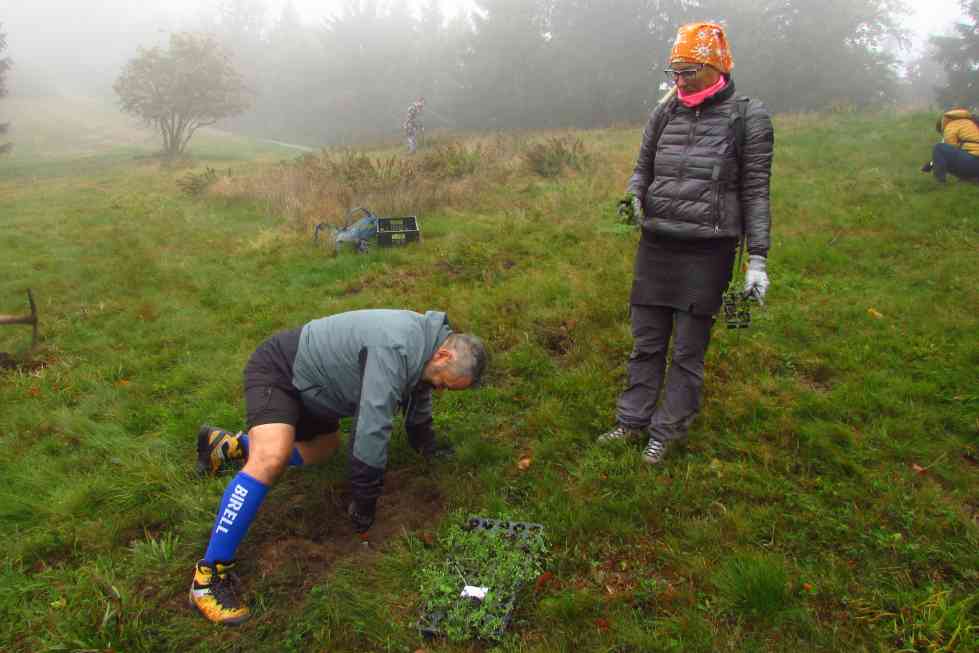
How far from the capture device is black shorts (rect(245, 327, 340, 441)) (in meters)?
2.98

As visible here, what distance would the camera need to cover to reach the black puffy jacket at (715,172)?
306 cm

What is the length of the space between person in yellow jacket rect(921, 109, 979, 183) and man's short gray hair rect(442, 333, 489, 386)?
324 inches

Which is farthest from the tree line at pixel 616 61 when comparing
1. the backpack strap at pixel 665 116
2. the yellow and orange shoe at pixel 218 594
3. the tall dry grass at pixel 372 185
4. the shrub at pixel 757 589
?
the yellow and orange shoe at pixel 218 594

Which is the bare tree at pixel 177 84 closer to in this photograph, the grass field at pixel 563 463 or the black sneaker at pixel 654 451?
the grass field at pixel 563 463

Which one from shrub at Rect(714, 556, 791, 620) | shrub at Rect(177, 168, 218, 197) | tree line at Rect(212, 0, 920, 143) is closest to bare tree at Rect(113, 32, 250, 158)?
tree line at Rect(212, 0, 920, 143)

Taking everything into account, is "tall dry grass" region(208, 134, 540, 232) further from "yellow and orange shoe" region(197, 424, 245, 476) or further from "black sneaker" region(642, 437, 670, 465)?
"black sneaker" region(642, 437, 670, 465)

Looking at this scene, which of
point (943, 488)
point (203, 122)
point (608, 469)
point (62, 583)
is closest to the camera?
point (62, 583)

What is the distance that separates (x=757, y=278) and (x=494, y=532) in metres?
1.97

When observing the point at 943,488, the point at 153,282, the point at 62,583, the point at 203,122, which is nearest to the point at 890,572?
the point at 943,488

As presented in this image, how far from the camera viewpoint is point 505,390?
4469 mm

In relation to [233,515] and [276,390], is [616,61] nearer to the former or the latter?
[276,390]

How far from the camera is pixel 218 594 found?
2707 mm

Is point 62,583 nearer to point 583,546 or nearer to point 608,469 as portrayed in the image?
point 583,546

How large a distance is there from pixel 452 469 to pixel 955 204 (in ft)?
24.1
